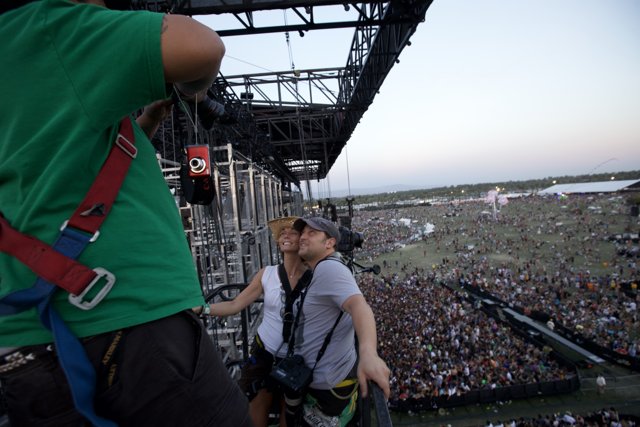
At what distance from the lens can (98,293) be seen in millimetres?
801

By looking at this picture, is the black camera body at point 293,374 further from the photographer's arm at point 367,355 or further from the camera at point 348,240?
the camera at point 348,240

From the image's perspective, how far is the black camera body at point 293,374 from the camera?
2.16 meters

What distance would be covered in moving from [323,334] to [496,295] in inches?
821

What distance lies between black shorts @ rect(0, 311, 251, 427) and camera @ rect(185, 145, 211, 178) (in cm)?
182

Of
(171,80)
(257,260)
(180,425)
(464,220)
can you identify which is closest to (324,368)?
(180,425)

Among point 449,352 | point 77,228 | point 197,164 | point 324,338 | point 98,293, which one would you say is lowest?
point 449,352

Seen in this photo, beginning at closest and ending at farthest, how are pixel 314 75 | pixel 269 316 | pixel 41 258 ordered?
pixel 41 258 < pixel 269 316 < pixel 314 75

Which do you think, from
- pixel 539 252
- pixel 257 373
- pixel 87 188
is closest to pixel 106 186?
pixel 87 188

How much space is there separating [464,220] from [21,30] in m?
56.2

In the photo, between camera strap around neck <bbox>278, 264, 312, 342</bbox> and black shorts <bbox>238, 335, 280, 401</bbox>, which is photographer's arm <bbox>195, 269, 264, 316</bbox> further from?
camera strap around neck <bbox>278, 264, 312, 342</bbox>

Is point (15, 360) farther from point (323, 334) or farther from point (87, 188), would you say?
point (323, 334)

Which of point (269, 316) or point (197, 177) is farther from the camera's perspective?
point (269, 316)

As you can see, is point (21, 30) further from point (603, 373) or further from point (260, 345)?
point (603, 373)

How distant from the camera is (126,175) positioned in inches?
35.4
